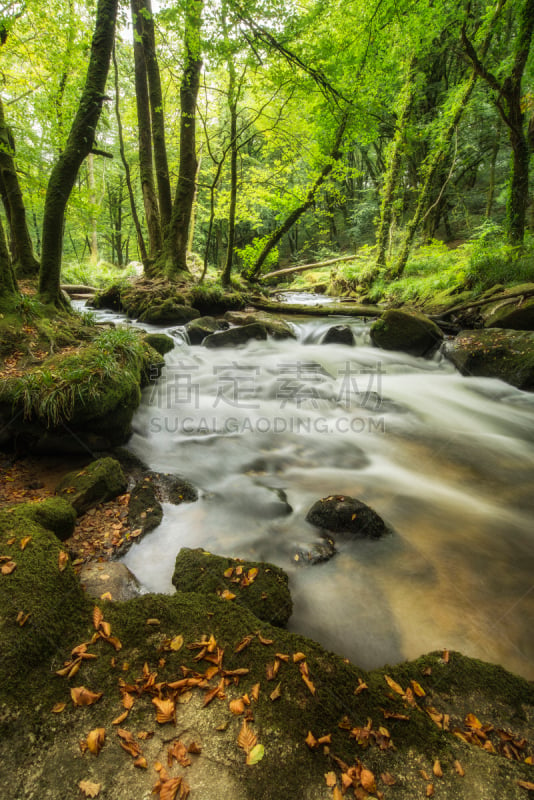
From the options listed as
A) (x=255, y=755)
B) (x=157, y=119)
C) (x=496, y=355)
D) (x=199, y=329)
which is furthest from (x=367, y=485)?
(x=157, y=119)

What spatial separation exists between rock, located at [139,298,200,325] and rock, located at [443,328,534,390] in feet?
23.0

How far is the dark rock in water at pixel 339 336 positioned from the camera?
360 inches

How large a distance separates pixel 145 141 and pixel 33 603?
1335 centimetres

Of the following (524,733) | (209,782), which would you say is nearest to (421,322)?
(524,733)

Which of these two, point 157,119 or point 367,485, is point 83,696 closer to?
point 367,485

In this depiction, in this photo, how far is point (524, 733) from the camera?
162 centimetres

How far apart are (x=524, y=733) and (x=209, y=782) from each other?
1.54m

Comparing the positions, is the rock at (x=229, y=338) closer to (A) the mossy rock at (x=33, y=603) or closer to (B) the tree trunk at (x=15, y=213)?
(B) the tree trunk at (x=15, y=213)

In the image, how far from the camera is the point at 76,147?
18.5ft

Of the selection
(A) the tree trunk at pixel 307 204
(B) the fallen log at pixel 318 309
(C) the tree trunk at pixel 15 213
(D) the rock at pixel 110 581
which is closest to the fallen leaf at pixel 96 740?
(D) the rock at pixel 110 581

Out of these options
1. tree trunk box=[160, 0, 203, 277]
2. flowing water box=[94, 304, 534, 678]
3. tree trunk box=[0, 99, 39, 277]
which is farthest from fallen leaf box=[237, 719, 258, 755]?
tree trunk box=[0, 99, 39, 277]

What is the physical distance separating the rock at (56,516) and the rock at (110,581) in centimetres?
34

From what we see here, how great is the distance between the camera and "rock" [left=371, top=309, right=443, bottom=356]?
26.3ft

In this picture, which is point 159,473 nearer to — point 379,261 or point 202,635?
point 202,635
